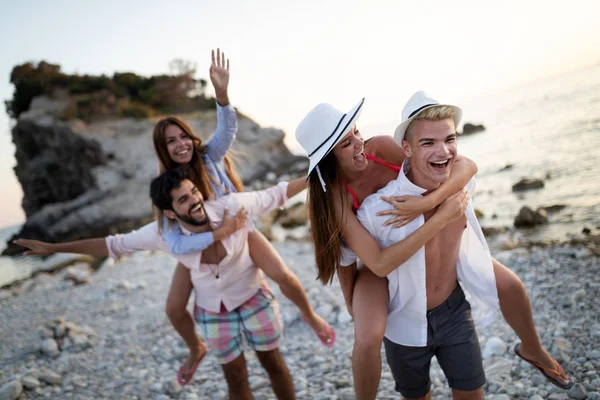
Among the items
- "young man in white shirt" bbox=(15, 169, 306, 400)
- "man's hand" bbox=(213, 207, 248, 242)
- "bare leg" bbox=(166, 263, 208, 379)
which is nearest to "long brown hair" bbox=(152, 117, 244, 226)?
"young man in white shirt" bbox=(15, 169, 306, 400)

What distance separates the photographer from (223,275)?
3.73 metres

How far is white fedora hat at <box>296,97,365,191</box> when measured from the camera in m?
2.57

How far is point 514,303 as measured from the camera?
2.85 m

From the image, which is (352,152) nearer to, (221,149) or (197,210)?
(197,210)

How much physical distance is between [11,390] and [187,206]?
3.71 meters

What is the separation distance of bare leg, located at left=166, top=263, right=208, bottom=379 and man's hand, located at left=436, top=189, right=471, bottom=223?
2.81 meters

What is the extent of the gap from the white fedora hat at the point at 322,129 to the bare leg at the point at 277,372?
196cm

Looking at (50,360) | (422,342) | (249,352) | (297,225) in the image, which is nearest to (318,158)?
(422,342)

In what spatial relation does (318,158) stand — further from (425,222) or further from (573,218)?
(573,218)

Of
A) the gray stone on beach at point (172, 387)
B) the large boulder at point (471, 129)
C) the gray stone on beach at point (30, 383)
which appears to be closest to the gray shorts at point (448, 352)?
the gray stone on beach at point (172, 387)

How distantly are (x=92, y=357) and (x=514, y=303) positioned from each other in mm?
6008

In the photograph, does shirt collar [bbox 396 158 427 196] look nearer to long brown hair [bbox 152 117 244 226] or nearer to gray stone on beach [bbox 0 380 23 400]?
long brown hair [bbox 152 117 244 226]

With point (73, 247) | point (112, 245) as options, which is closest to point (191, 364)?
point (112, 245)

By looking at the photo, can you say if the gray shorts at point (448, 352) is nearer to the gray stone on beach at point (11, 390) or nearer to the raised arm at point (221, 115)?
the raised arm at point (221, 115)
